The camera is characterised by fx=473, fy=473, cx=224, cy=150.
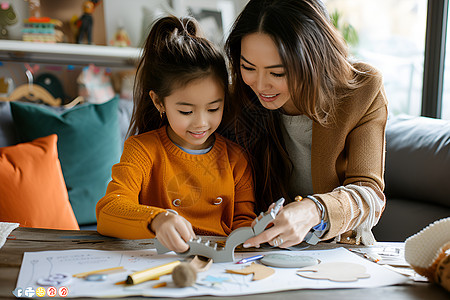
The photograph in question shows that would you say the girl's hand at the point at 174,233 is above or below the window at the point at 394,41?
below

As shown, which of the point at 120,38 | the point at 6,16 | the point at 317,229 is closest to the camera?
the point at 317,229

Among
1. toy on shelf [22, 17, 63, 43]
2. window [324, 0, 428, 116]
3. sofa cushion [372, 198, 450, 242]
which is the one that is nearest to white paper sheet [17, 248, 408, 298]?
sofa cushion [372, 198, 450, 242]

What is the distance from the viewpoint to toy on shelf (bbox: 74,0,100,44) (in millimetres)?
2766

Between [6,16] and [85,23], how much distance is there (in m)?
0.42

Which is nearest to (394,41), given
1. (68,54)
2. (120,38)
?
(120,38)

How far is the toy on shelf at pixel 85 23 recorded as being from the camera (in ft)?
9.07

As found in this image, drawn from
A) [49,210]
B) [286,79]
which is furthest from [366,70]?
[49,210]

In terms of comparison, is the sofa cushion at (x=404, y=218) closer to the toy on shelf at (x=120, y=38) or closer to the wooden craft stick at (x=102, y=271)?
the wooden craft stick at (x=102, y=271)

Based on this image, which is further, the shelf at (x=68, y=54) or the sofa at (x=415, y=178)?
the shelf at (x=68, y=54)

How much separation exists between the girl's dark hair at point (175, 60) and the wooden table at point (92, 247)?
0.39 metres

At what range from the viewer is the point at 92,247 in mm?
942

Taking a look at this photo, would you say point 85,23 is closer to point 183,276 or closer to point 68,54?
point 68,54

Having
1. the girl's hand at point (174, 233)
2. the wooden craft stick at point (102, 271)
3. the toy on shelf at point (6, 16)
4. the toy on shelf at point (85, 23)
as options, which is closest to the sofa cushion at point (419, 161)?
the girl's hand at point (174, 233)

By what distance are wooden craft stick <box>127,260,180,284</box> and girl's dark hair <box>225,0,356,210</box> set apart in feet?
1.64
